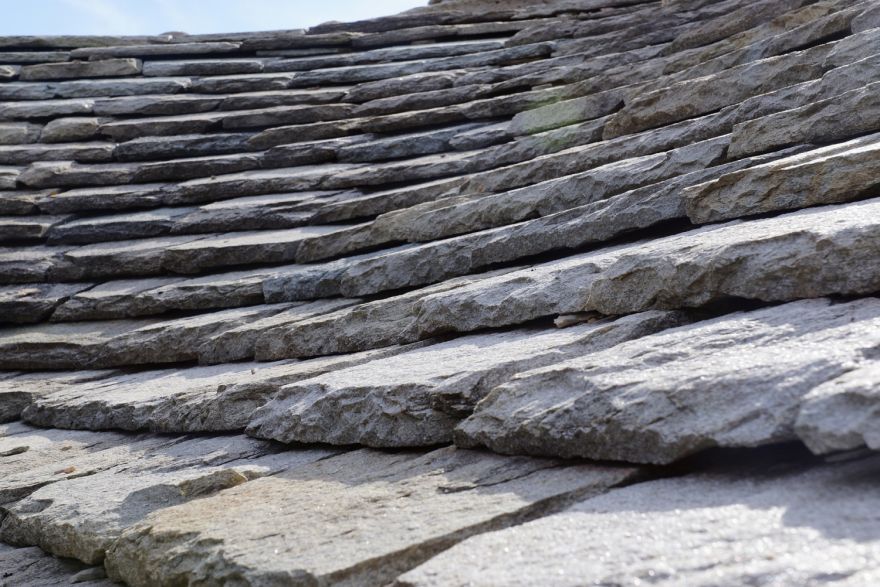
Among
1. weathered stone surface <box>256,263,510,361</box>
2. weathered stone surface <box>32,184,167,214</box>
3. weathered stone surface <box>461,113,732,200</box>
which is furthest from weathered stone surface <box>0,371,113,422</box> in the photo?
weathered stone surface <box>461,113,732,200</box>

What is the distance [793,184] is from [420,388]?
3.65ft

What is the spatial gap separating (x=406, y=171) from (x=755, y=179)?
2225mm

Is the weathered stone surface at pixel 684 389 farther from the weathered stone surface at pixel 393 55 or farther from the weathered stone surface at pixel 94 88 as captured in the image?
the weathered stone surface at pixel 94 88

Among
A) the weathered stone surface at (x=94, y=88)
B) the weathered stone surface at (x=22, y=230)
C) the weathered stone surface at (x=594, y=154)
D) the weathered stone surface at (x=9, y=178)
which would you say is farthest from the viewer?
the weathered stone surface at (x=94, y=88)

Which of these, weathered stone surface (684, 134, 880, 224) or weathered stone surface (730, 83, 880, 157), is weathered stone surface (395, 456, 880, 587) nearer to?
weathered stone surface (684, 134, 880, 224)

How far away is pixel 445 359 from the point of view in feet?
6.95

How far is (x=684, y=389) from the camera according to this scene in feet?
4.52

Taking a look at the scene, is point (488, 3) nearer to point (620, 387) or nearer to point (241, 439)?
point (241, 439)

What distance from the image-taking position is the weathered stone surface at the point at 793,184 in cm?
200

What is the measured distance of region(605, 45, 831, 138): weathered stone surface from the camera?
10.1ft

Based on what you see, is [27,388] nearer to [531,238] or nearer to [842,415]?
[531,238]

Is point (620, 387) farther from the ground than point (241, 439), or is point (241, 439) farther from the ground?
point (620, 387)

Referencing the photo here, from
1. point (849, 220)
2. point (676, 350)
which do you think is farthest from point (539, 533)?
point (849, 220)

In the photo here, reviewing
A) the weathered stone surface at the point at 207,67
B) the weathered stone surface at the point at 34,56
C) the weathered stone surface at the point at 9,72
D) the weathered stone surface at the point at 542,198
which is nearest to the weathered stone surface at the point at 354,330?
the weathered stone surface at the point at 542,198
